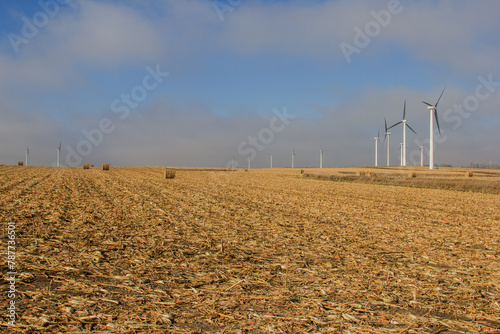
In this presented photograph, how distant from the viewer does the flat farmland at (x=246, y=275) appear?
4457 mm

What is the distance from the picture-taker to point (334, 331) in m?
4.24

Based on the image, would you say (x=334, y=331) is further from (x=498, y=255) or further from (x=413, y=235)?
(x=413, y=235)

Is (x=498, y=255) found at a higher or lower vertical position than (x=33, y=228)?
lower

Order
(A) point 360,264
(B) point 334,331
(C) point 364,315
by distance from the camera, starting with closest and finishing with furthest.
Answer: (B) point 334,331
(C) point 364,315
(A) point 360,264

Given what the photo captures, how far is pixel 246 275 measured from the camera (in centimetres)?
636

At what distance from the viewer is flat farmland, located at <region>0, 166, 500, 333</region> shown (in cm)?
446

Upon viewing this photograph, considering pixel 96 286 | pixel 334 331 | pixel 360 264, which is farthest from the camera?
pixel 360 264

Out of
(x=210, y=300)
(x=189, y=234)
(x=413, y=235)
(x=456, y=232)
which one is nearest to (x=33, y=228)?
(x=189, y=234)

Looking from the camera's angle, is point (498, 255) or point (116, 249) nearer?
point (116, 249)

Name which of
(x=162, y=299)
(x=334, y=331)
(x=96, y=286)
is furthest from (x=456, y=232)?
(x=96, y=286)

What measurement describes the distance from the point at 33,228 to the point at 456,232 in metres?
12.8

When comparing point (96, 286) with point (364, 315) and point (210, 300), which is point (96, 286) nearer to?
point (210, 300)

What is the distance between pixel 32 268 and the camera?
6051 millimetres

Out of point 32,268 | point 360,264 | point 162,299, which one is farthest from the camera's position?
point 360,264
